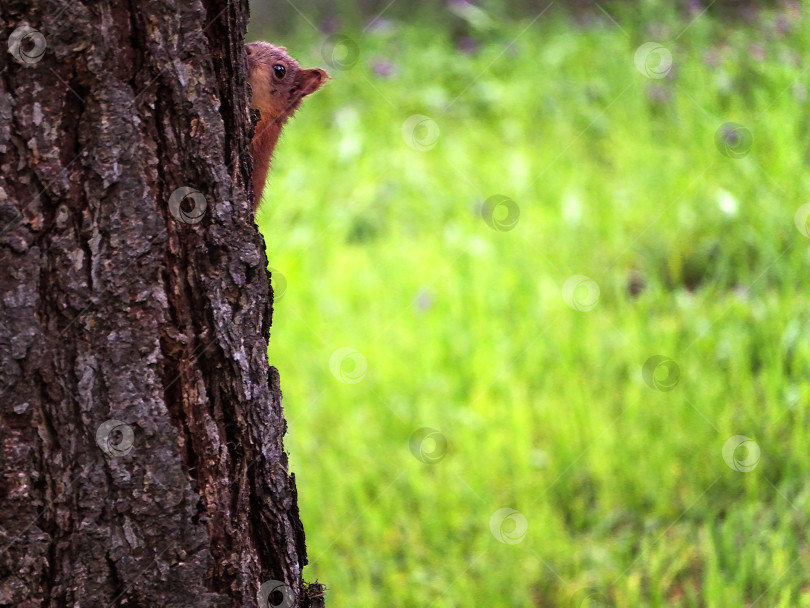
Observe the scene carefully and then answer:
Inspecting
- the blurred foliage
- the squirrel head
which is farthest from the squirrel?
the blurred foliage

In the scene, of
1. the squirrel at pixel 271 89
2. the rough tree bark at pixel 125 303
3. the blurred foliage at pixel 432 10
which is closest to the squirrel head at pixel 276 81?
the squirrel at pixel 271 89

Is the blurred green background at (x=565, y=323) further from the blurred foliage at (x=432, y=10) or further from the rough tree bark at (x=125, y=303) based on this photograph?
the rough tree bark at (x=125, y=303)

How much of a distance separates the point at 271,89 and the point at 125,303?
0.72 m

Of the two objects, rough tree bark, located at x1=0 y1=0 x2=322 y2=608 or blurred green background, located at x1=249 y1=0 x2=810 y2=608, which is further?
blurred green background, located at x1=249 y1=0 x2=810 y2=608

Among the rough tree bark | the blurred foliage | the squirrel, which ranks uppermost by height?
the blurred foliage

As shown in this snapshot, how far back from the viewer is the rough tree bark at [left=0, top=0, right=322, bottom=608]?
111 cm

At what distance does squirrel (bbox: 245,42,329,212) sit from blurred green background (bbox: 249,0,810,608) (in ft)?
0.91

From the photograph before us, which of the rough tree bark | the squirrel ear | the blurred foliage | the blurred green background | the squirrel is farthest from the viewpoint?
the blurred foliage

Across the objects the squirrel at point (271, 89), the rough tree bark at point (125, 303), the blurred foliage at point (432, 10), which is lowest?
the rough tree bark at point (125, 303)

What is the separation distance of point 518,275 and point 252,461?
2.35 m

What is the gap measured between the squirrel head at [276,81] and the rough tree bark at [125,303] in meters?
0.40

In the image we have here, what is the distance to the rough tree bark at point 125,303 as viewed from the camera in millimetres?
1113

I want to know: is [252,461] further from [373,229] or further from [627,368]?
[373,229]

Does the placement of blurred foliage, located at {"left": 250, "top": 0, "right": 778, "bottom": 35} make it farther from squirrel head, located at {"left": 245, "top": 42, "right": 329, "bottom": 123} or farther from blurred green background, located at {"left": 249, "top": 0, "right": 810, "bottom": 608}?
squirrel head, located at {"left": 245, "top": 42, "right": 329, "bottom": 123}
